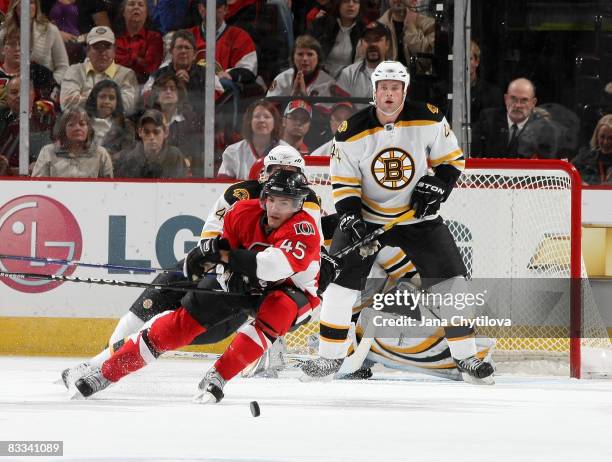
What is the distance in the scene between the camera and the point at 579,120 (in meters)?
5.71

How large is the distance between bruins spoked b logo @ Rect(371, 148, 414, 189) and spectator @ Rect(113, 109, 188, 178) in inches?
48.1

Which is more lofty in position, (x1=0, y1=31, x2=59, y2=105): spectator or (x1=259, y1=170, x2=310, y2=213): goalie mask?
(x1=0, y1=31, x2=59, y2=105): spectator

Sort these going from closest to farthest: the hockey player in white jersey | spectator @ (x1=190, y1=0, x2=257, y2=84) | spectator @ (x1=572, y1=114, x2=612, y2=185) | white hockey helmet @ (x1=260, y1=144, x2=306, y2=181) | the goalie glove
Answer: the goalie glove → white hockey helmet @ (x1=260, y1=144, x2=306, y2=181) → the hockey player in white jersey → spectator @ (x1=572, y1=114, x2=612, y2=185) → spectator @ (x1=190, y1=0, x2=257, y2=84)

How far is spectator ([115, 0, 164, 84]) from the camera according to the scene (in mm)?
5738

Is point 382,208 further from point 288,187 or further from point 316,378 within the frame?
point 288,187

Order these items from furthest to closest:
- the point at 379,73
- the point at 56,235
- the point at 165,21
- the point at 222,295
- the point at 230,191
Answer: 1. the point at 165,21
2. the point at 56,235
3. the point at 379,73
4. the point at 230,191
5. the point at 222,295

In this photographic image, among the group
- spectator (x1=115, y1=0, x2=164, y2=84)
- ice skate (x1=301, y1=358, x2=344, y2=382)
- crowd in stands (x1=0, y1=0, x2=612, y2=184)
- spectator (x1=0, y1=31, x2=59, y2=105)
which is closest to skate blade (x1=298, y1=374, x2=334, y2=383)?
ice skate (x1=301, y1=358, x2=344, y2=382)

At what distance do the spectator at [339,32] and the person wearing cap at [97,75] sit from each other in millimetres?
885

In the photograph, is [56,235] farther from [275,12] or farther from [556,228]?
[556,228]

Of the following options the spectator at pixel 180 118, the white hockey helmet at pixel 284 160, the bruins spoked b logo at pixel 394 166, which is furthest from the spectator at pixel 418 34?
the white hockey helmet at pixel 284 160

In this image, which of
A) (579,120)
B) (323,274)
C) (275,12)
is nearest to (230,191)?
(323,274)

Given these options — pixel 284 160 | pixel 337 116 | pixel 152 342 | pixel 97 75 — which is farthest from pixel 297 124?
pixel 152 342

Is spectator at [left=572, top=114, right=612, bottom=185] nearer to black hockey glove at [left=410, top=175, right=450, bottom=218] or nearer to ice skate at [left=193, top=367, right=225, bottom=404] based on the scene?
black hockey glove at [left=410, top=175, right=450, bottom=218]

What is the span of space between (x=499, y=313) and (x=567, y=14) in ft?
5.15
